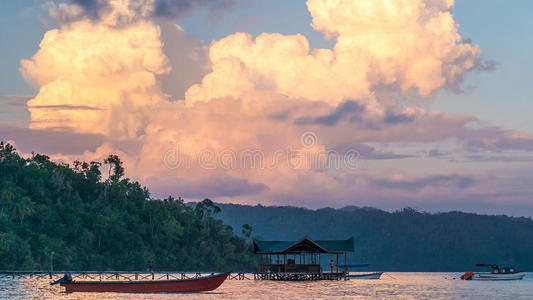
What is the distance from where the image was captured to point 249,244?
550 feet

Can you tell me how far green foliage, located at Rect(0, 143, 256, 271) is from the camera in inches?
4847

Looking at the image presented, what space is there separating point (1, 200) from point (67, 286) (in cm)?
5640

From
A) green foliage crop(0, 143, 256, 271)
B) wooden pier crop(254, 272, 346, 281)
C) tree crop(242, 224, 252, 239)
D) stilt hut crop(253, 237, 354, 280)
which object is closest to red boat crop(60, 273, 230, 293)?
stilt hut crop(253, 237, 354, 280)

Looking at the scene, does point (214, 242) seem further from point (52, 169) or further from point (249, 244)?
point (52, 169)

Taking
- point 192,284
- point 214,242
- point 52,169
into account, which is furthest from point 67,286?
point 214,242

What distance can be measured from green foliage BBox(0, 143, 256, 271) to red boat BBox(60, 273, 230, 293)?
4417cm

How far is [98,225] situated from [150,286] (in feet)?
238

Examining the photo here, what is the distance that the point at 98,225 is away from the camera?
139250mm

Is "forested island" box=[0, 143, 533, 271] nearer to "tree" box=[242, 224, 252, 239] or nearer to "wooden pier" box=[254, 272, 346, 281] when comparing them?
"tree" box=[242, 224, 252, 239]

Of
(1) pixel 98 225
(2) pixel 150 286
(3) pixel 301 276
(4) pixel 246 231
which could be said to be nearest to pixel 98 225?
(1) pixel 98 225

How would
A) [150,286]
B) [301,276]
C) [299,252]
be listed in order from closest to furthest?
[150,286] → [299,252] → [301,276]

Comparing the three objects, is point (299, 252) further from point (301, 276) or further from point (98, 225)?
point (98, 225)

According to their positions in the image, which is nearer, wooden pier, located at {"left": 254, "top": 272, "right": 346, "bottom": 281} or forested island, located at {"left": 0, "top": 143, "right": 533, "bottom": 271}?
wooden pier, located at {"left": 254, "top": 272, "right": 346, "bottom": 281}

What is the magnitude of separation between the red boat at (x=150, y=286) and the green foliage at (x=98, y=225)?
145 feet
